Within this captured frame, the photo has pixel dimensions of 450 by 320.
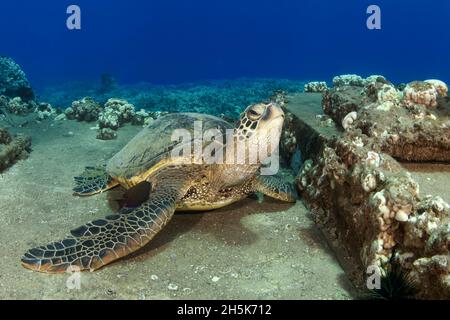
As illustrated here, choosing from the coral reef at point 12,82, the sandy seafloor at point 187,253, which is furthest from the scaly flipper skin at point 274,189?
the coral reef at point 12,82

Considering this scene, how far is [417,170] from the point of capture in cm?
408

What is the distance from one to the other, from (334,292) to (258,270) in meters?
0.71

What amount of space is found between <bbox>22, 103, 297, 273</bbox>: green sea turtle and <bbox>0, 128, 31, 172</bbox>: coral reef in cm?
Answer: 142

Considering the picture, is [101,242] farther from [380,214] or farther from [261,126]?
[380,214]

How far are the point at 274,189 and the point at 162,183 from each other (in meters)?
1.49

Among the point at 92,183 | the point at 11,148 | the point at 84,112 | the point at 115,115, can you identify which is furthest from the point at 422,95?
the point at 84,112

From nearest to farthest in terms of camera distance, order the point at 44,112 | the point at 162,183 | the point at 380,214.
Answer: the point at 380,214 < the point at 162,183 < the point at 44,112

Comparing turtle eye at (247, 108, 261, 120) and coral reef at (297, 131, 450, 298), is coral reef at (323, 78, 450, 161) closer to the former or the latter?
coral reef at (297, 131, 450, 298)

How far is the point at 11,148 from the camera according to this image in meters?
6.02

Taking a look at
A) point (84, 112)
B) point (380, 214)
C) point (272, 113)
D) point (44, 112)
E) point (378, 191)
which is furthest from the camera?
point (44, 112)

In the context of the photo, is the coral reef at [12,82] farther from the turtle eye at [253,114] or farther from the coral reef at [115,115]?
the turtle eye at [253,114]

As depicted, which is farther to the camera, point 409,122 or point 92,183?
point 92,183

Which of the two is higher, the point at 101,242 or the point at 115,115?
the point at 115,115

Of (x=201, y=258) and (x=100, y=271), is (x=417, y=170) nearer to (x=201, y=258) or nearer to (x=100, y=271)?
(x=201, y=258)
